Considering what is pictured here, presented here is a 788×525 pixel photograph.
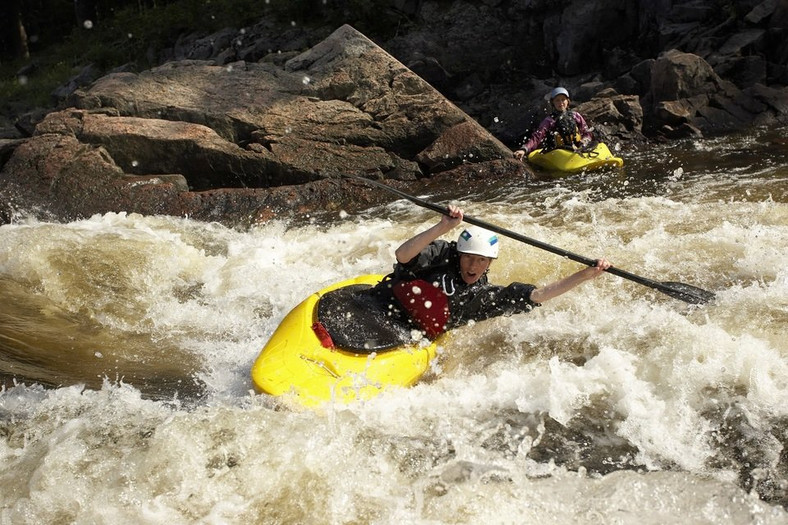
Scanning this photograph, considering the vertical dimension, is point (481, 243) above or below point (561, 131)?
above

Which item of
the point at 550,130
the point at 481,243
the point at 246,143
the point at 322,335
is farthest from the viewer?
the point at 550,130

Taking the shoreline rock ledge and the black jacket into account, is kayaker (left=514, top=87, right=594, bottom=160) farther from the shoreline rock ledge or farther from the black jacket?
the black jacket

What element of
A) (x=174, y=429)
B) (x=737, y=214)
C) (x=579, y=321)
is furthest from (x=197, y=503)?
(x=737, y=214)

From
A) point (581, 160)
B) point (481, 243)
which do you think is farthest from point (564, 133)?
point (481, 243)

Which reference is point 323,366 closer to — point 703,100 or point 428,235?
point 428,235

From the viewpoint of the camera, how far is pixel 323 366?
13.4 feet

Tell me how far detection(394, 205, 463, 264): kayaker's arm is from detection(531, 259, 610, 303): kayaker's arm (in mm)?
690

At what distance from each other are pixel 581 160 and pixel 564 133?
20.3 inches

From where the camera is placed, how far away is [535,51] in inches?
584

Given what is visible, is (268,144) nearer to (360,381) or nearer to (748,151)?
(360,381)

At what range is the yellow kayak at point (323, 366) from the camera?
3914 millimetres

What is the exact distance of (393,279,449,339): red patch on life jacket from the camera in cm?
430

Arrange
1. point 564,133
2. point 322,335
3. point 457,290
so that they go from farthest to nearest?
point 564,133 < point 457,290 < point 322,335

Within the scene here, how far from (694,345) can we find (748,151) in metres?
6.00
